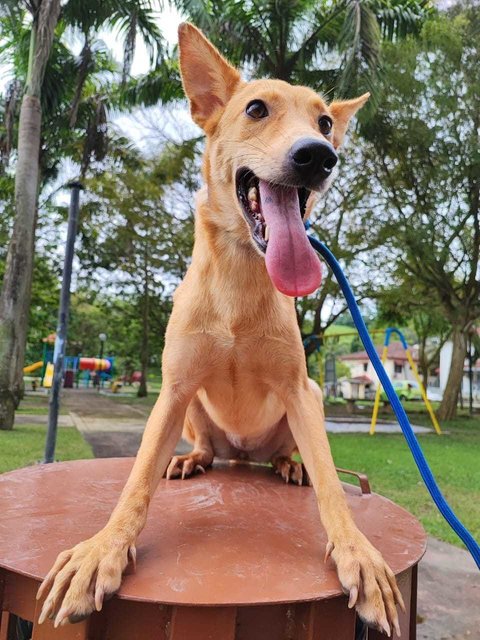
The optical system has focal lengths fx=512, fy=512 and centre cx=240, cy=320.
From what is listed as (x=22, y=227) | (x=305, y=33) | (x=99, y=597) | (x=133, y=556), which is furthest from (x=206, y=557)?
(x=305, y=33)

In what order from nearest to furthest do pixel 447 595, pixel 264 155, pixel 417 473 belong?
pixel 264 155
pixel 447 595
pixel 417 473

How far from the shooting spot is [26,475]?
2.27m

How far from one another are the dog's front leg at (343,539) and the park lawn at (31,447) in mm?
5251

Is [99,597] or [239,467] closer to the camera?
[99,597]

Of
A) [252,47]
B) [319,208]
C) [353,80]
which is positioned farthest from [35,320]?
[353,80]

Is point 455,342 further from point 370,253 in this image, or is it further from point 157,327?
point 157,327

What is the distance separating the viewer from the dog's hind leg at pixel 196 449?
2.42m

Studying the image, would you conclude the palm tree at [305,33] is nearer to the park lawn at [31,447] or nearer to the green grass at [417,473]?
the green grass at [417,473]

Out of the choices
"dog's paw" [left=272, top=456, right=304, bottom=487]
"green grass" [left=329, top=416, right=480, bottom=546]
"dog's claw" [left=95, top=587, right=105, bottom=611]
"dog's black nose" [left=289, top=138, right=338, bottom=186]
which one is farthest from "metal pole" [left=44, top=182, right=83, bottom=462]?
"dog's claw" [left=95, top=587, right=105, bottom=611]

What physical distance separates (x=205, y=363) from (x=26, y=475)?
1.04 metres

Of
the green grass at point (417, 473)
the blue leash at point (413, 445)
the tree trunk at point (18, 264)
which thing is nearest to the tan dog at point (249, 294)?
the blue leash at point (413, 445)

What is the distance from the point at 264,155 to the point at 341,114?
2.55 feet

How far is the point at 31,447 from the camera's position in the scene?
757cm

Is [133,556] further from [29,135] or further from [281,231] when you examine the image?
[29,135]
